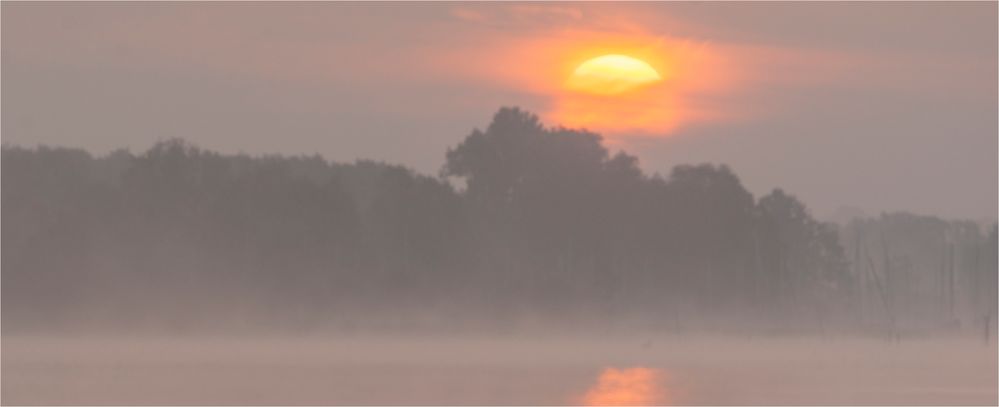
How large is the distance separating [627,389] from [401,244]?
115 feet

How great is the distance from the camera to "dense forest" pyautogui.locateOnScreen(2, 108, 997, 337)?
2427 inches

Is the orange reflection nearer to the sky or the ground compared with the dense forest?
nearer to the ground

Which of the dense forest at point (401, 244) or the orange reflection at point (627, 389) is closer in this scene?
the orange reflection at point (627, 389)

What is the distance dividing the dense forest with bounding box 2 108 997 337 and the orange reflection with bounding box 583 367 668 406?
25557 millimetres

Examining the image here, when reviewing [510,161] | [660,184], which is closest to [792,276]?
[660,184]

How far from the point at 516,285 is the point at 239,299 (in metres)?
9.70

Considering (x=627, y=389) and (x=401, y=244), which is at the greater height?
(x=401, y=244)

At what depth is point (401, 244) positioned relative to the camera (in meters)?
64.9

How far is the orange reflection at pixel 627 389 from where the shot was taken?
27.4 meters

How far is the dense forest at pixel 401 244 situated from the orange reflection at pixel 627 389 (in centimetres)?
2556

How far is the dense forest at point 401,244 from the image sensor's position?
202 feet

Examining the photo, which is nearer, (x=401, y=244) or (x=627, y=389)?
(x=627, y=389)

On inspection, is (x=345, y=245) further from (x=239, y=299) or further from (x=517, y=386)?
(x=517, y=386)

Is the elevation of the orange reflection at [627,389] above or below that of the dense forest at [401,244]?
below
